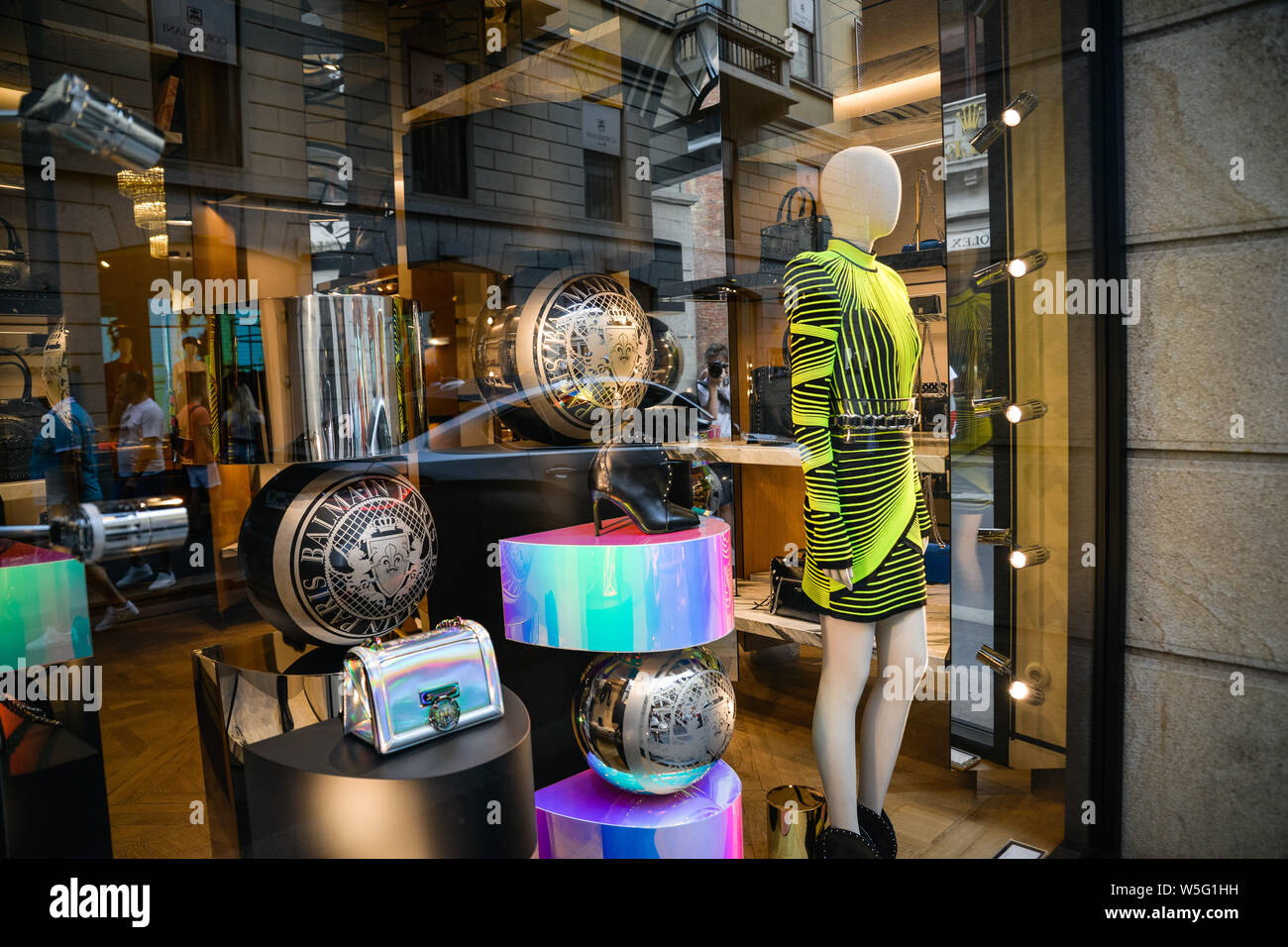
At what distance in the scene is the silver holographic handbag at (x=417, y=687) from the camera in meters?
1.08

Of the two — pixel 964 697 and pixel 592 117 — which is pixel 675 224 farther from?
pixel 964 697

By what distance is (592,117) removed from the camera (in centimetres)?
168

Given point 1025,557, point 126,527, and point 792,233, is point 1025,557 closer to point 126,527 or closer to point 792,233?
point 792,233

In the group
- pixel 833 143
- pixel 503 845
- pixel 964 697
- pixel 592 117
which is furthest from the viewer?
pixel 592 117

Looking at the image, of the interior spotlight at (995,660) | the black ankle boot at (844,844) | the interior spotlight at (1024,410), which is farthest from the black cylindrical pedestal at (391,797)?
the interior spotlight at (1024,410)

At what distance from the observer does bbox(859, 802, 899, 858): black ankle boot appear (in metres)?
1.44

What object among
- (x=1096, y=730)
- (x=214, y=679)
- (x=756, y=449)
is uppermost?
(x=756, y=449)

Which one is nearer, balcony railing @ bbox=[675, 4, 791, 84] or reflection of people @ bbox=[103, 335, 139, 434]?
reflection of people @ bbox=[103, 335, 139, 434]

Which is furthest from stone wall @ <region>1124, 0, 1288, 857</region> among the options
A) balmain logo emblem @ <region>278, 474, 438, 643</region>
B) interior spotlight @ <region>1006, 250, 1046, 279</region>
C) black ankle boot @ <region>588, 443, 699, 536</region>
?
balmain logo emblem @ <region>278, 474, 438, 643</region>

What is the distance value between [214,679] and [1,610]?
324mm

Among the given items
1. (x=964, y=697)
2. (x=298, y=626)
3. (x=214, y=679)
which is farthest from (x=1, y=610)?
(x=964, y=697)

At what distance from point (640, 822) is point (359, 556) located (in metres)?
0.72

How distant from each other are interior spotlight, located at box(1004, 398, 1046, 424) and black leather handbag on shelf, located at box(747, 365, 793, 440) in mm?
459

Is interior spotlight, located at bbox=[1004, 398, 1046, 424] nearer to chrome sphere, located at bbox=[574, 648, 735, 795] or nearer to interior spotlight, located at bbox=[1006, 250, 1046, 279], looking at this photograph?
interior spotlight, located at bbox=[1006, 250, 1046, 279]
